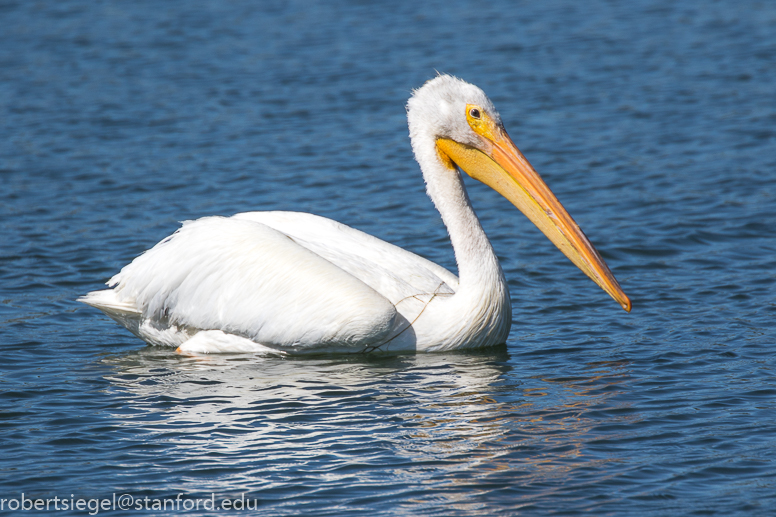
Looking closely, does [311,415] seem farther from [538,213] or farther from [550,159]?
[550,159]

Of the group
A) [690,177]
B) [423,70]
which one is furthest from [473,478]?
[423,70]

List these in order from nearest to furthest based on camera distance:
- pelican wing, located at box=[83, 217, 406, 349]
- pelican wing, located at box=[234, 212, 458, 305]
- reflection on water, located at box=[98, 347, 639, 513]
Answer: reflection on water, located at box=[98, 347, 639, 513]
pelican wing, located at box=[83, 217, 406, 349]
pelican wing, located at box=[234, 212, 458, 305]

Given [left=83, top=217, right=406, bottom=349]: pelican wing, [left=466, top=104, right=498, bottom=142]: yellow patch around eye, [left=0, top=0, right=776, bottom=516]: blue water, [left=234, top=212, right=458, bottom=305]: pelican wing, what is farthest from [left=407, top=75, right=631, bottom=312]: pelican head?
[left=83, top=217, right=406, bottom=349]: pelican wing

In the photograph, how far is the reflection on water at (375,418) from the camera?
5055 millimetres

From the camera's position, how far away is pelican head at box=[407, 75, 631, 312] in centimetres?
660

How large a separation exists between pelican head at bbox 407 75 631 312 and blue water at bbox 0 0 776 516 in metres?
0.84

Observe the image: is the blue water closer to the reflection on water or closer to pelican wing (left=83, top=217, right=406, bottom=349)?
the reflection on water

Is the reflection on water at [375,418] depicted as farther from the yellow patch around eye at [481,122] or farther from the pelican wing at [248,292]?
the yellow patch around eye at [481,122]

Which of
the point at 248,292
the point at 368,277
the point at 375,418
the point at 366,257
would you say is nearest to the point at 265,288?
the point at 248,292

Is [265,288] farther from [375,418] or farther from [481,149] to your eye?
[481,149]

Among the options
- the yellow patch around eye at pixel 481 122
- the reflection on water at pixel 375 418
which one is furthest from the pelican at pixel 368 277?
the reflection on water at pixel 375 418

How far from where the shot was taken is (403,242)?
9.23 meters

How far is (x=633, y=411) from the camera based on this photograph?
5.71 metres

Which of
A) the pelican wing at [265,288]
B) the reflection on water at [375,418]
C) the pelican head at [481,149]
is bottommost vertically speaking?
the reflection on water at [375,418]
